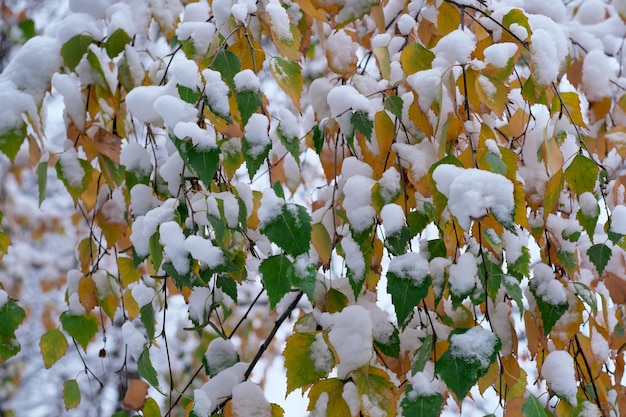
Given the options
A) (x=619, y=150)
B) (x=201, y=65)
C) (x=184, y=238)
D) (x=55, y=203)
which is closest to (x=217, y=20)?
(x=201, y=65)

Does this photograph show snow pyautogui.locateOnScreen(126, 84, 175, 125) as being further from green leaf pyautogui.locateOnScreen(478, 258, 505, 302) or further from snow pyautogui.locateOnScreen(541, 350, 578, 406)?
snow pyautogui.locateOnScreen(541, 350, 578, 406)

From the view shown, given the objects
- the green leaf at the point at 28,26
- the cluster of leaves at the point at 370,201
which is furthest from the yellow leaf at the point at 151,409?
the green leaf at the point at 28,26

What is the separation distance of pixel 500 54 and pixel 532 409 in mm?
414

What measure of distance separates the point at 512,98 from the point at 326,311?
0.46 m

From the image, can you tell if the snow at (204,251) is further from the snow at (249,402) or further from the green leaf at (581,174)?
the green leaf at (581,174)

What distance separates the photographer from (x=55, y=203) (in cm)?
368

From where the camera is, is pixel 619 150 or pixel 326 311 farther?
pixel 619 150

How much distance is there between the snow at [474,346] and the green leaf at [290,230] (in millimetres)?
188

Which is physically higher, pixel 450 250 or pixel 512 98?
pixel 512 98

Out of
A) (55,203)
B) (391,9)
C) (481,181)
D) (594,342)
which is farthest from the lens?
(55,203)

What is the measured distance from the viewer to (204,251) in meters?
0.74

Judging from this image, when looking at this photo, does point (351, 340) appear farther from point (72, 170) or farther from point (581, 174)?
point (72, 170)

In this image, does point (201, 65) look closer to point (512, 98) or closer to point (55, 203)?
point (512, 98)

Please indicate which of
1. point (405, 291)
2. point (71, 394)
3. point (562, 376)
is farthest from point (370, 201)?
point (71, 394)
